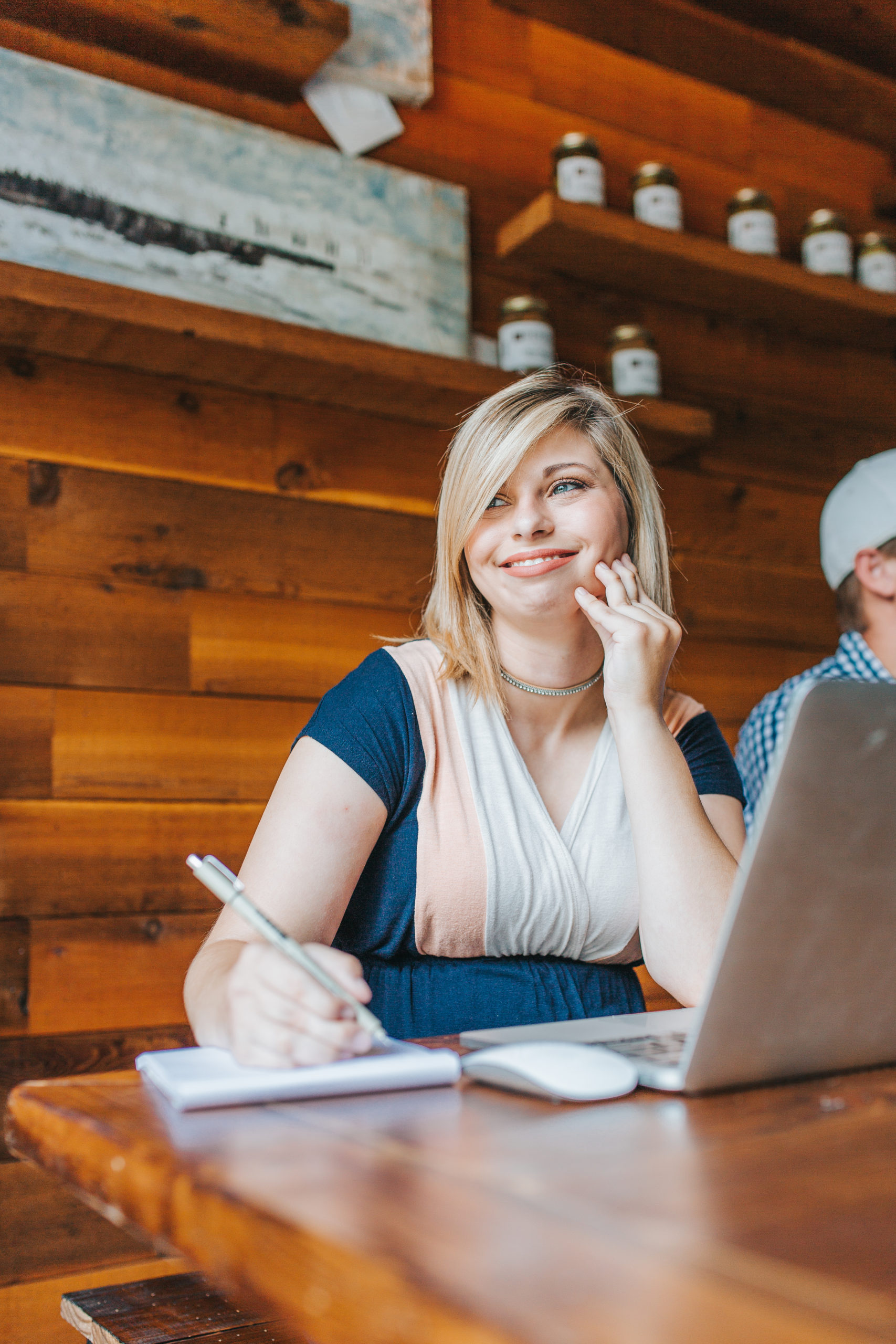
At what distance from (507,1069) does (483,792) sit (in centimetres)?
61

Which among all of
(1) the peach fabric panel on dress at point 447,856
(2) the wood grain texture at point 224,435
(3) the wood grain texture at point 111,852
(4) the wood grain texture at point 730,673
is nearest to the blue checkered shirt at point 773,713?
(4) the wood grain texture at point 730,673

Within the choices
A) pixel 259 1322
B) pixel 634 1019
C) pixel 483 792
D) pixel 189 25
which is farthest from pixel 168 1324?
pixel 189 25

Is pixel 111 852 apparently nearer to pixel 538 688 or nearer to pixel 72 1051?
pixel 72 1051

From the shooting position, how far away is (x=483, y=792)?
117 centimetres

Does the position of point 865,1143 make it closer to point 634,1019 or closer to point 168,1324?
point 634,1019

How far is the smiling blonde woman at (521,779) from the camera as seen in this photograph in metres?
1.03

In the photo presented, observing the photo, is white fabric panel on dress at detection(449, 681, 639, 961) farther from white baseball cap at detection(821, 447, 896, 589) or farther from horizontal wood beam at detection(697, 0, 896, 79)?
horizontal wood beam at detection(697, 0, 896, 79)

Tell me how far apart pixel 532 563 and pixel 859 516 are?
40.9 inches

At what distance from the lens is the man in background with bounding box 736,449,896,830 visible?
1857mm

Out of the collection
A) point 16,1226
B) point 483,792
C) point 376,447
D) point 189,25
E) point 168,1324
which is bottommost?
point 16,1226

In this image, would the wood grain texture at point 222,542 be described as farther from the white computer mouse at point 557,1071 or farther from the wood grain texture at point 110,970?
the white computer mouse at point 557,1071

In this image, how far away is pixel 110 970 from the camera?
5.44 ft

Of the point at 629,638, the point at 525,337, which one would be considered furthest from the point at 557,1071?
the point at 525,337

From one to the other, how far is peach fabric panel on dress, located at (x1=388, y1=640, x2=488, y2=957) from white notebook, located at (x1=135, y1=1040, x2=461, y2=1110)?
0.48m
